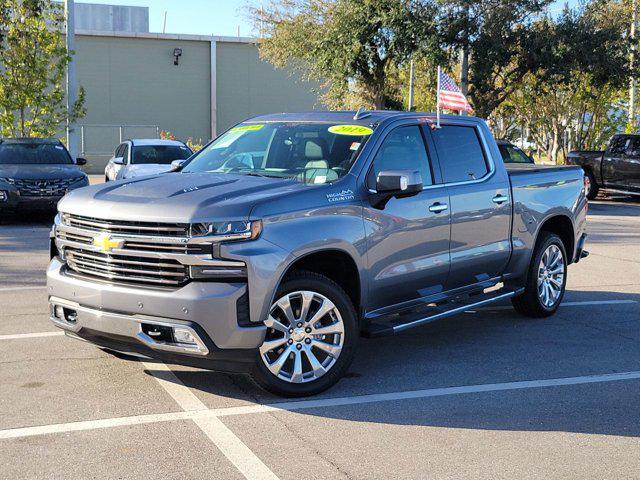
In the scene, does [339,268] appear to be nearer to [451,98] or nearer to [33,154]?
[33,154]

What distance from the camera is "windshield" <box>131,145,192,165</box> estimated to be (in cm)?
1902

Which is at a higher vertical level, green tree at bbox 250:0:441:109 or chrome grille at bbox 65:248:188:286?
green tree at bbox 250:0:441:109

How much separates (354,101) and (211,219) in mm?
31175

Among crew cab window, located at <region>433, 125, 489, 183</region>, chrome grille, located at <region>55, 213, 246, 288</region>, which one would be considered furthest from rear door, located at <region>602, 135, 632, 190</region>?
chrome grille, located at <region>55, 213, 246, 288</region>

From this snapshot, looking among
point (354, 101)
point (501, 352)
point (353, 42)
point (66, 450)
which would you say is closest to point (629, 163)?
point (353, 42)

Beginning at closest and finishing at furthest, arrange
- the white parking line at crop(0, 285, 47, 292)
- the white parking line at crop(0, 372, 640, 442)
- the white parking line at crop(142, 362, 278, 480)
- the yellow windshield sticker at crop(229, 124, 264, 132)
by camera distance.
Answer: the white parking line at crop(142, 362, 278, 480) < the white parking line at crop(0, 372, 640, 442) < the yellow windshield sticker at crop(229, 124, 264, 132) < the white parking line at crop(0, 285, 47, 292)

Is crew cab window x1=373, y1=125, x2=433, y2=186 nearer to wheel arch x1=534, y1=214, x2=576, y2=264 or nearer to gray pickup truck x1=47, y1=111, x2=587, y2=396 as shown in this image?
gray pickup truck x1=47, y1=111, x2=587, y2=396

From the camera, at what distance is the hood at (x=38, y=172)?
1518 centimetres

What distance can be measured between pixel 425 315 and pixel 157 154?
1406 cm

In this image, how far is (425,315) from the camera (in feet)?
20.7

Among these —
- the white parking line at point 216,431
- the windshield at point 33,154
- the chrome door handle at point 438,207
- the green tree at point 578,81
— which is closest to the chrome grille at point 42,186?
the windshield at point 33,154

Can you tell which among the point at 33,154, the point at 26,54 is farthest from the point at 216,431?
the point at 26,54

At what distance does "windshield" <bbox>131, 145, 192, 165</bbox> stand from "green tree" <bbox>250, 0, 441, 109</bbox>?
832cm

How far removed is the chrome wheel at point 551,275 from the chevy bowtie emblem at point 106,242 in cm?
436
